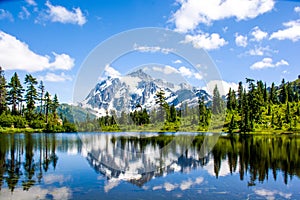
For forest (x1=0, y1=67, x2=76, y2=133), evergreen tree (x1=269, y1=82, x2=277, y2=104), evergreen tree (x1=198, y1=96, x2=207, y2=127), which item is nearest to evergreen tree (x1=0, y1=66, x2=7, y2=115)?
forest (x1=0, y1=67, x2=76, y2=133)

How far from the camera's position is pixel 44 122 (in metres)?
91.9

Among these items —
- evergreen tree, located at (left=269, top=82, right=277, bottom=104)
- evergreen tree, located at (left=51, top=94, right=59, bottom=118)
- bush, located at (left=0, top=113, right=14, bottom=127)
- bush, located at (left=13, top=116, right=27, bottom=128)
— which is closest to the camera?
bush, located at (left=0, top=113, right=14, bottom=127)

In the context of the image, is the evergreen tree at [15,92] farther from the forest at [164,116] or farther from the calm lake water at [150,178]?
the calm lake water at [150,178]

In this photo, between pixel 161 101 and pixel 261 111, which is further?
pixel 261 111

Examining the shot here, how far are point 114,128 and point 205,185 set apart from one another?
98347mm

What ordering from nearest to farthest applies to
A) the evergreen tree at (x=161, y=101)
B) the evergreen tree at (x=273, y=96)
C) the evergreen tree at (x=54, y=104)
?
1. the evergreen tree at (x=161, y=101)
2. the evergreen tree at (x=54, y=104)
3. the evergreen tree at (x=273, y=96)

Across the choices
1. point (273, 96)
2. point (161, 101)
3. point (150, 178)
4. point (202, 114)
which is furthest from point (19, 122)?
point (273, 96)

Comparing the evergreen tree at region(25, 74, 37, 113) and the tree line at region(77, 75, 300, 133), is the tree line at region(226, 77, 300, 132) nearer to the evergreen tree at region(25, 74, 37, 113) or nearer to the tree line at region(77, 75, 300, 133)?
the tree line at region(77, 75, 300, 133)

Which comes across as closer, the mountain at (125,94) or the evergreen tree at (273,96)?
the mountain at (125,94)

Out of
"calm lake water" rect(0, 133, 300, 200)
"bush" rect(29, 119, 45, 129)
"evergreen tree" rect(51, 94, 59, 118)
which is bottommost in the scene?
"calm lake water" rect(0, 133, 300, 200)

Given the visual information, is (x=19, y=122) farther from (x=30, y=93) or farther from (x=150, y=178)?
(x=150, y=178)

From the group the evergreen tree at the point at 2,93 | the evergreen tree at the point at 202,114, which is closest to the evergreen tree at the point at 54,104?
the evergreen tree at the point at 2,93

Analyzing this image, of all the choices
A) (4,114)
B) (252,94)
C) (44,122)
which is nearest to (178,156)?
(4,114)

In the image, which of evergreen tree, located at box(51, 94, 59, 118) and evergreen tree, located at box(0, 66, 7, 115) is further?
evergreen tree, located at box(51, 94, 59, 118)
